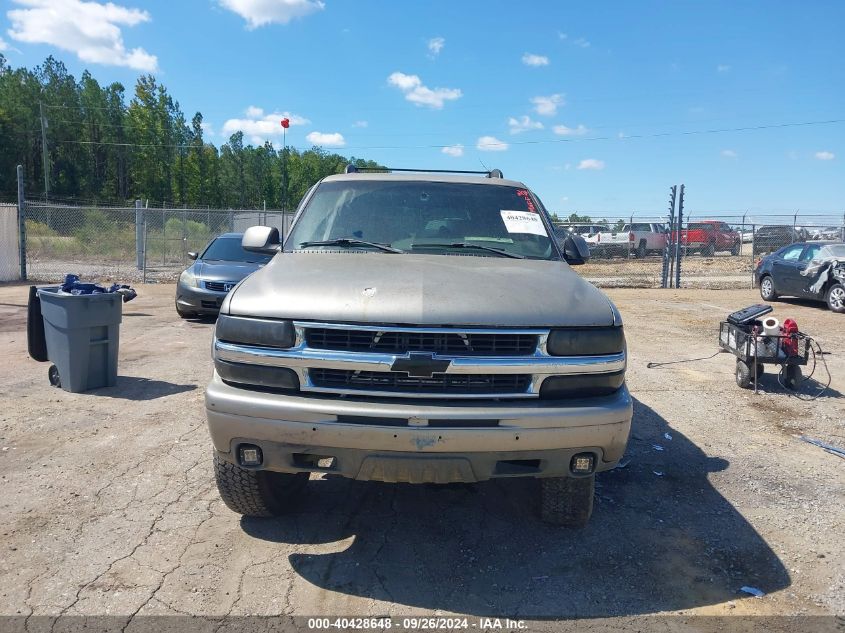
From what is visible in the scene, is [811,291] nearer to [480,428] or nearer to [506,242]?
[506,242]

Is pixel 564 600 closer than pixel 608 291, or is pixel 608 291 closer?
pixel 564 600

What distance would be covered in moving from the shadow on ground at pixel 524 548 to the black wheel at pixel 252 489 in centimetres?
12

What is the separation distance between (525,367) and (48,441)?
3881 millimetres

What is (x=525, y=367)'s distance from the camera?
2.95 metres

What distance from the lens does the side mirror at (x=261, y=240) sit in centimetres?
439

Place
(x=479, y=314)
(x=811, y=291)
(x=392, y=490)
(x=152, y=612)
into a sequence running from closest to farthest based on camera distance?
(x=152, y=612), (x=479, y=314), (x=392, y=490), (x=811, y=291)

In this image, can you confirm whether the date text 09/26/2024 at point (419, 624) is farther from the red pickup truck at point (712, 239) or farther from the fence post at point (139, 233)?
the red pickup truck at point (712, 239)

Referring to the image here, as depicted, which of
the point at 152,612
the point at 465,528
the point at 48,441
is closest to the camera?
the point at 152,612

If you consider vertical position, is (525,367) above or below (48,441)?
above

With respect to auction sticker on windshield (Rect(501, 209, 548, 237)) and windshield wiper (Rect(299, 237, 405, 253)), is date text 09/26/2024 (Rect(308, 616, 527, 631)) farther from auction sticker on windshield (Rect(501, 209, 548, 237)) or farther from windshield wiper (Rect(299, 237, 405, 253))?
auction sticker on windshield (Rect(501, 209, 548, 237))

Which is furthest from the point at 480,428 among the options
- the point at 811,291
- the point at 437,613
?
the point at 811,291

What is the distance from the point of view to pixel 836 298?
1356cm

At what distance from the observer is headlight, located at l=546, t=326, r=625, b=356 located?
3.00 m

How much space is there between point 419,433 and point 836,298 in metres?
13.8
